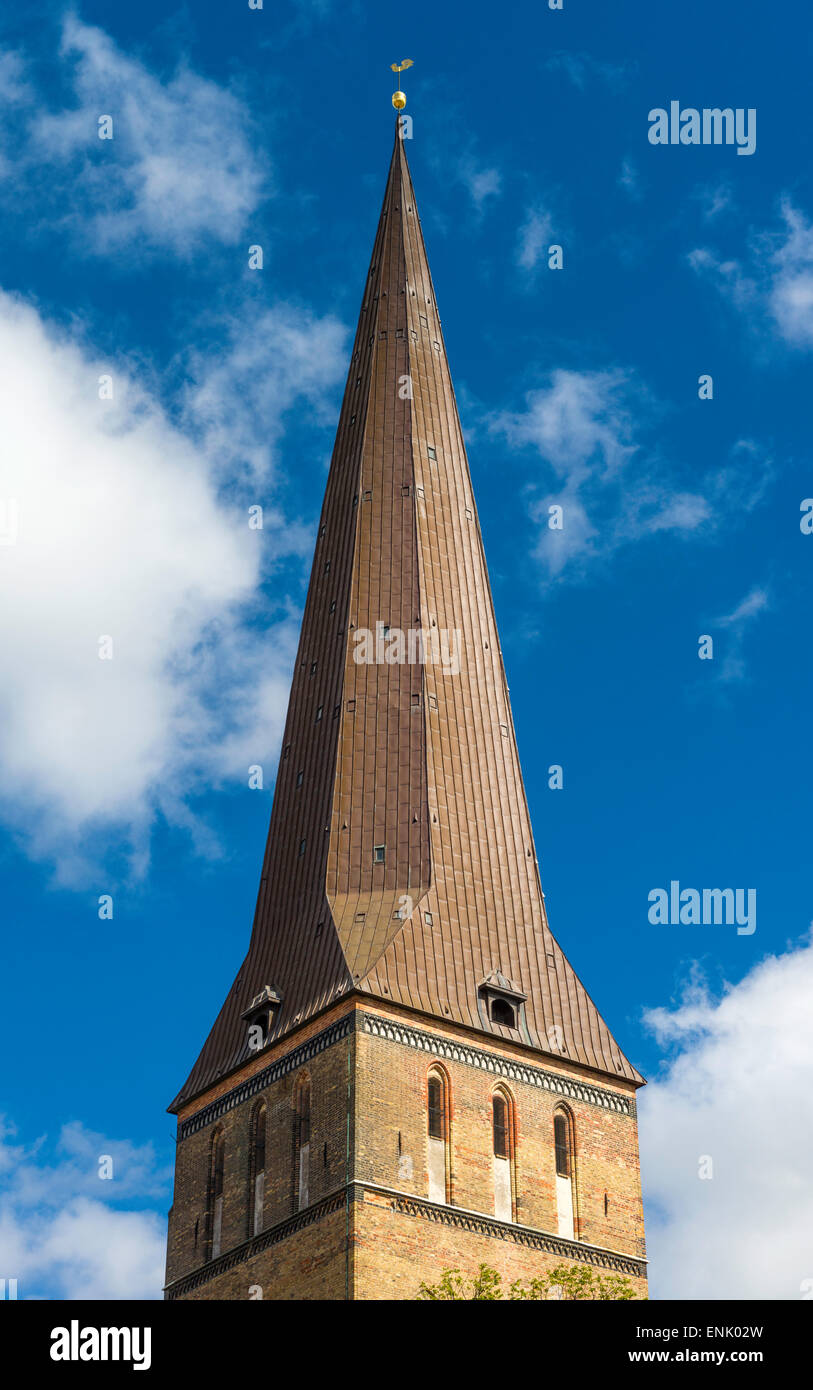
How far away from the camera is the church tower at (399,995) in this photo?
42969 mm

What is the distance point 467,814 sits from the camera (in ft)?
161

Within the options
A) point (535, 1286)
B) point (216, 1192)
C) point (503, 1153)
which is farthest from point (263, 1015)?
point (535, 1286)

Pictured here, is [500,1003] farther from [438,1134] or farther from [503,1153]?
[438,1134]

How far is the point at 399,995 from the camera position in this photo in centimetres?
4456

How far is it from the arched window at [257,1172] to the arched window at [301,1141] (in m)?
1.30

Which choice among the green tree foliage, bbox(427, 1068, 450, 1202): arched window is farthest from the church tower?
the green tree foliage

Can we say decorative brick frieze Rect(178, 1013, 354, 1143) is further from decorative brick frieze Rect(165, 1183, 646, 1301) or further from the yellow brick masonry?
decorative brick frieze Rect(165, 1183, 646, 1301)

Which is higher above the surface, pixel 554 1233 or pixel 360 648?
pixel 360 648

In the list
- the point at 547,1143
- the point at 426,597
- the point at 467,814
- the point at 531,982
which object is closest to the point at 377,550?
the point at 426,597

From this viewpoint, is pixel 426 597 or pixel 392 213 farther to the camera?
pixel 392 213

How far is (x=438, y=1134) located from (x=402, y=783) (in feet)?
27.0
